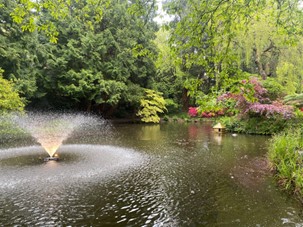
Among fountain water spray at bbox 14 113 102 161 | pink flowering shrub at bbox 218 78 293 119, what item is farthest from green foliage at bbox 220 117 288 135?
fountain water spray at bbox 14 113 102 161

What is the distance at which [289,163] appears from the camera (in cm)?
574

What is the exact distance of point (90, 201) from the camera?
4.53 meters

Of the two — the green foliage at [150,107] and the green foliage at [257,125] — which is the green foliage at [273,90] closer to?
the green foliage at [257,125]

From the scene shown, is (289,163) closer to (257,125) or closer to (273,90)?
(257,125)

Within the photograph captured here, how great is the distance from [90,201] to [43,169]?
2.51m

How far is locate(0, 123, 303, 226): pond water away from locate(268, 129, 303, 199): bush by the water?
265mm

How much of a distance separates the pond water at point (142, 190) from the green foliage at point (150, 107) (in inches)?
464

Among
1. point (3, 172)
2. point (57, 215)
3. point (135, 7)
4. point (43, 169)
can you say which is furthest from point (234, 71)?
point (3, 172)

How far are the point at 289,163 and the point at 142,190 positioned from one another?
349 centimetres

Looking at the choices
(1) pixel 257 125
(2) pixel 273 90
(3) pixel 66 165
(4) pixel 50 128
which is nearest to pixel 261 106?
(1) pixel 257 125

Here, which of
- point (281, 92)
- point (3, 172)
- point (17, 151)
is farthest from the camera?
point (281, 92)

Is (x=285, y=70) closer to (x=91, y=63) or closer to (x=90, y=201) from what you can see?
(x=91, y=63)

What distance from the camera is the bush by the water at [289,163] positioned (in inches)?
193

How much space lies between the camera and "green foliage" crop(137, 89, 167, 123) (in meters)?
20.3
